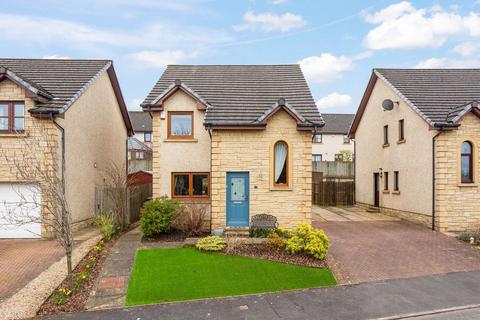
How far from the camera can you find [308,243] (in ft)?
35.8

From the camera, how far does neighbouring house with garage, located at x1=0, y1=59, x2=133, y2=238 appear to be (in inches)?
525

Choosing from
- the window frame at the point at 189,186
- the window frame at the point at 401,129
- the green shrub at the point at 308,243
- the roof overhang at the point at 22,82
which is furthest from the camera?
the window frame at the point at 401,129

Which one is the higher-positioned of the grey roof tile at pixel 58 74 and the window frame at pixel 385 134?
the grey roof tile at pixel 58 74

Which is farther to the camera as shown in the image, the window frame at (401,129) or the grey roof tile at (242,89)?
the window frame at (401,129)

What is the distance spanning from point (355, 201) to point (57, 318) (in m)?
22.4

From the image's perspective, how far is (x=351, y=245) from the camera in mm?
12773

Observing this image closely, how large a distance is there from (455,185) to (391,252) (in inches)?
226

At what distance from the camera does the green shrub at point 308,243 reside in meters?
10.7

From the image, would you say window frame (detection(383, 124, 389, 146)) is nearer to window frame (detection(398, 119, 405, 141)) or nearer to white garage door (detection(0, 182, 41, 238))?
window frame (detection(398, 119, 405, 141))

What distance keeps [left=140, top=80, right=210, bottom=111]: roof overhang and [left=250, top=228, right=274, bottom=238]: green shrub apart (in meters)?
5.72

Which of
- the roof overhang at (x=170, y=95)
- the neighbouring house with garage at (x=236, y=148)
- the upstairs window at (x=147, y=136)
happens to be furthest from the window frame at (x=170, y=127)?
the upstairs window at (x=147, y=136)

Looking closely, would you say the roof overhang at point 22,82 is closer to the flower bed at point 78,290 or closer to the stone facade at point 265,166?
the flower bed at point 78,290

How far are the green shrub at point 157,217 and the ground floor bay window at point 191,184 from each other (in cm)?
164

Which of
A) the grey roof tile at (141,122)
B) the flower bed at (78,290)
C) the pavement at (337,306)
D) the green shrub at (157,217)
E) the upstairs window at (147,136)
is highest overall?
the grey roof tile at (141,122)
